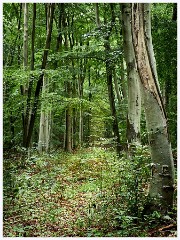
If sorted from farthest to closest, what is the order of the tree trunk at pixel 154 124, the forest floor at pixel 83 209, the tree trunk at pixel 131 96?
the tree trunk at pixel 131 96
the tree trunk at pixel 154 124
the forest floor at pixel 83 209

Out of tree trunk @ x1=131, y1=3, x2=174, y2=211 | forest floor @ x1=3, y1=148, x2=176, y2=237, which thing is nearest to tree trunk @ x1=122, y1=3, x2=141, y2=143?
forest floor @ x1=3, y1=148, x2=176, y2=237

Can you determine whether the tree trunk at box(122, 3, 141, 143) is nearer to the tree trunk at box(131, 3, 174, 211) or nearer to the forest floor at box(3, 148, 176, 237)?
the forest floor at box(3, 148, 176, 237)

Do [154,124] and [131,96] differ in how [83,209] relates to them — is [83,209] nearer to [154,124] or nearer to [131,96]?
[154,124]

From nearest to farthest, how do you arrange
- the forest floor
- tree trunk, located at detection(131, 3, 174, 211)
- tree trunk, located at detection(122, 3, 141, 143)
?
the forest floor
tree trunk, located at detection(131, 3, 174, 211)
tree trunk, located at detection(122, 3, 141, 143)

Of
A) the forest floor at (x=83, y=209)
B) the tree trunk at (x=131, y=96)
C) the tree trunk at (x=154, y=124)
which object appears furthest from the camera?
the tree trunk at (x=131, y=96)

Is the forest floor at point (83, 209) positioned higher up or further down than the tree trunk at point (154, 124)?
further down

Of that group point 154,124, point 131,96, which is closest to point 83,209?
point 154,124

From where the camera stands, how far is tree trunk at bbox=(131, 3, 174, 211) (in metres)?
4.86

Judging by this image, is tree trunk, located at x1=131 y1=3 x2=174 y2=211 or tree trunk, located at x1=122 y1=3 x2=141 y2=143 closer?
tree trunk, located at x1=131 y1=3 x2=174 y2=211

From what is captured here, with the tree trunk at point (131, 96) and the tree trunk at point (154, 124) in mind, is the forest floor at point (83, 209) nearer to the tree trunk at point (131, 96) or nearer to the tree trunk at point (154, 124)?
the tree trunk at point (154, 124)

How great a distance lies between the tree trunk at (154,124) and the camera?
15.9 ft

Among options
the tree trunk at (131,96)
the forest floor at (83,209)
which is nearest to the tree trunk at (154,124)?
the forest floor at (83,209)

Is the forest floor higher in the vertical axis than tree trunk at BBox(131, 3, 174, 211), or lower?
lower

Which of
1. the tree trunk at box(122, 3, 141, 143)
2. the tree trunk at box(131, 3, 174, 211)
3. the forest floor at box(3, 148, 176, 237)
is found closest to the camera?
Answer: the forest floor at box(3, 148, 176, 237)
